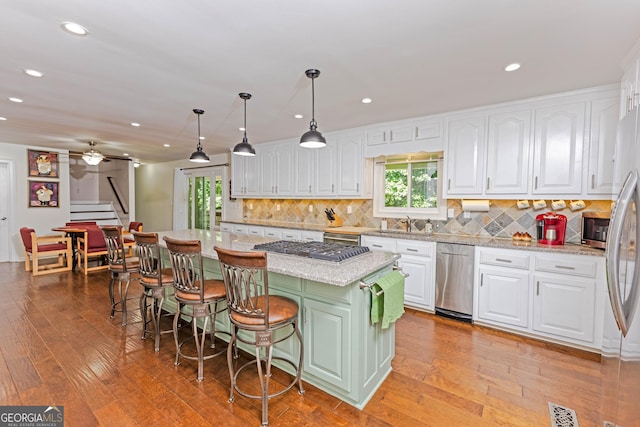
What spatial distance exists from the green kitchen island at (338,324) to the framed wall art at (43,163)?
7060mm

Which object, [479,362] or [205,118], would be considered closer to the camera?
[479,362]

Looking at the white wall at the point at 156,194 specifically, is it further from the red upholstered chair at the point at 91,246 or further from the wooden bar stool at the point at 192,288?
the wooden bar stool at the point at 192,288

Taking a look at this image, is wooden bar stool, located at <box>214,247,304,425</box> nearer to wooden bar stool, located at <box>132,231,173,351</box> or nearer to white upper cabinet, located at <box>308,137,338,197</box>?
wooden bar stool, located at <box>132,231,173,351</box>

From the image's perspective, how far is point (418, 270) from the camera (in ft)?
11.5

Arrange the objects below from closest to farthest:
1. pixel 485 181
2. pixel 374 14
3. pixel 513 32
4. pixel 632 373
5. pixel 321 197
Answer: pixel 632 373, pixel 374 14, pixel 513 32, pixel 485 181, pixel 321 197

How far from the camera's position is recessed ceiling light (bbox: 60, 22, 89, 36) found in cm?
184

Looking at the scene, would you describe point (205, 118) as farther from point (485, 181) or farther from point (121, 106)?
point (485, 181)

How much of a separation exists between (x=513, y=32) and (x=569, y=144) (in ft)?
5.51

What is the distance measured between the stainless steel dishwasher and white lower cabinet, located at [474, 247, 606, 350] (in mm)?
79

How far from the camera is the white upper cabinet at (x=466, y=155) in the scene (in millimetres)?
3381

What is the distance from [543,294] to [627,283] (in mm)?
1679

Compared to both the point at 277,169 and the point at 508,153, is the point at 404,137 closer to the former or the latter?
the point at 508,153

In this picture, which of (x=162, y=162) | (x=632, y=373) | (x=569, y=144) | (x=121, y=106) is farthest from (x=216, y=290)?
(x=162, y=162)

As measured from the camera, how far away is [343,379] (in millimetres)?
1904
